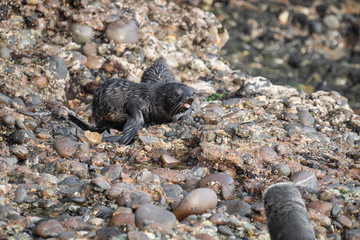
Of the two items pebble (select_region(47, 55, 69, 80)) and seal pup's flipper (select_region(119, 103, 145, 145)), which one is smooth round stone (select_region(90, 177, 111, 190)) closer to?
seal pup's flipper (select_region(119, 103, 145, 145))

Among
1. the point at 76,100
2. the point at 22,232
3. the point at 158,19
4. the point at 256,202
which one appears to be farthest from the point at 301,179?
the point at 158,19

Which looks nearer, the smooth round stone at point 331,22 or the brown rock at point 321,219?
the brown rock at point 321,219

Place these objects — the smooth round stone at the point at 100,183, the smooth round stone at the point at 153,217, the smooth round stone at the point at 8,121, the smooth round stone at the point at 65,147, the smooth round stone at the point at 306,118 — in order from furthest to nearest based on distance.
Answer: the smooth round stone at the point at 306,118 → the smooth round stone at the point at 8,121 → the smooth round stone at the point at 65,147 → the smooth round stone at the point at 100,183 → the smooth round stone at the point at 153,217

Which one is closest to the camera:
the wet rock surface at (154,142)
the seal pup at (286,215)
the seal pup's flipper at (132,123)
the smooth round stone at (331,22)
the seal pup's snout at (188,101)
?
the seal pup at (286,215)

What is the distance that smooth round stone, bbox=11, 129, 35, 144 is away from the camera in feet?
15.9

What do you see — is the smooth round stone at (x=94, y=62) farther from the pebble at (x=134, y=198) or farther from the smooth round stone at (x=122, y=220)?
the smooth round stone at (x=122, y=220)

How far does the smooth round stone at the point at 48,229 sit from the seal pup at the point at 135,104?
7.25 feet

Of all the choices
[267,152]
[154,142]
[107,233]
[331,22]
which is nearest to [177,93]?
[154,142]

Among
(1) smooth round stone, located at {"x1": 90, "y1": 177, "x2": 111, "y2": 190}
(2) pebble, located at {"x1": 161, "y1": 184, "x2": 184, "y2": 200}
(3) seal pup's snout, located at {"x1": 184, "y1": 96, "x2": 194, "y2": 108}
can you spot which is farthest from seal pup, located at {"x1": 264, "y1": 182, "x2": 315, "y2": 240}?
(3) seal pup's snout, located at {"x1": 184, "y1": 96, "x2": 194, "y2": 108}

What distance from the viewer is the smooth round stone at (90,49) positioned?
7000 millimetres

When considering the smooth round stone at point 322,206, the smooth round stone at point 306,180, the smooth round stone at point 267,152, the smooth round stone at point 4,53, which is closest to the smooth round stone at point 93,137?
the smooth round stone at point 267,152

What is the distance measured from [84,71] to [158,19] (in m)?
1.89

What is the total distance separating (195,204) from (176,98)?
2.04 meters

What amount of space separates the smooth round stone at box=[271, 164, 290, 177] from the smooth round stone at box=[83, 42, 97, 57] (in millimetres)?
3446
